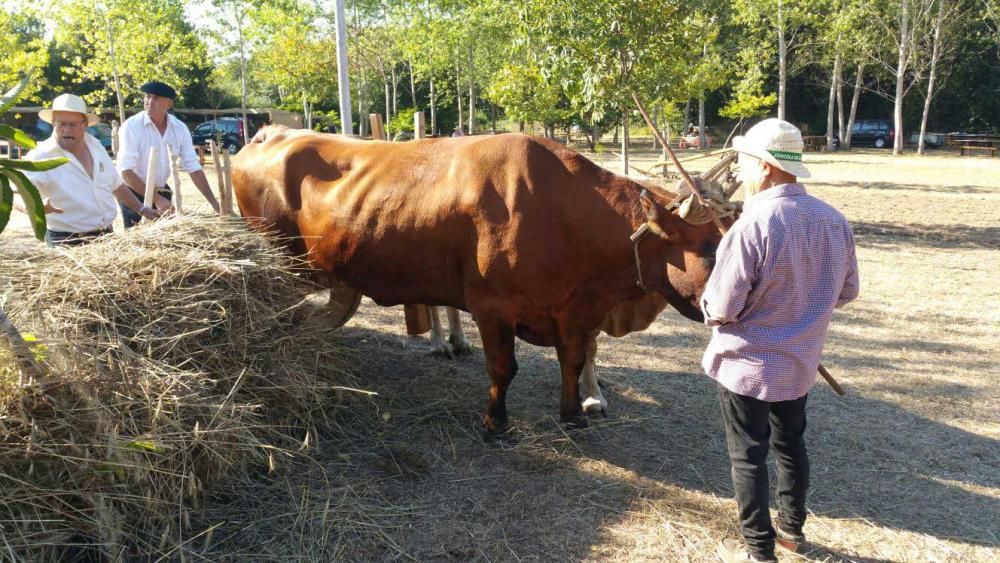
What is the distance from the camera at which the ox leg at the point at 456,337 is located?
608 centimetres

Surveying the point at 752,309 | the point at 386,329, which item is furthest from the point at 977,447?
the point at 386,329

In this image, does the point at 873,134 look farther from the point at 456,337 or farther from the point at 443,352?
the point at 443,352

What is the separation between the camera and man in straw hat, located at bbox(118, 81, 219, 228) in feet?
18.0

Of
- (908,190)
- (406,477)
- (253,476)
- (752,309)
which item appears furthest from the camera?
(908,190)

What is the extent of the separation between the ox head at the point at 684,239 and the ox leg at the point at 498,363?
92cm

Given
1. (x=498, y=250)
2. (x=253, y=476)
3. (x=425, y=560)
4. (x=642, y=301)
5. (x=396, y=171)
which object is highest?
(x=396, y=171)

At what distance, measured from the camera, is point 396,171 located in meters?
4.69

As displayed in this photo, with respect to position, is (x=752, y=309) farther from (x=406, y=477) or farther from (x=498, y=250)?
(x=406, y=477)

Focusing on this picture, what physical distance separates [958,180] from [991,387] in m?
17.7

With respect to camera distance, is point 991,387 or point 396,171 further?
point 991,387

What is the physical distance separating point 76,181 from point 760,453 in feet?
14.9

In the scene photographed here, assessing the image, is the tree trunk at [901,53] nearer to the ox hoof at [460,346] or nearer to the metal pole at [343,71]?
the metal pole at [343,71]

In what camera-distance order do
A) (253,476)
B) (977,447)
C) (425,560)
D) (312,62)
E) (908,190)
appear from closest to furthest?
1. (425,560)
2. (253,476)
3. (977,447)
4. (908,190)
5. (312,62)

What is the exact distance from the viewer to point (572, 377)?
176 inches
